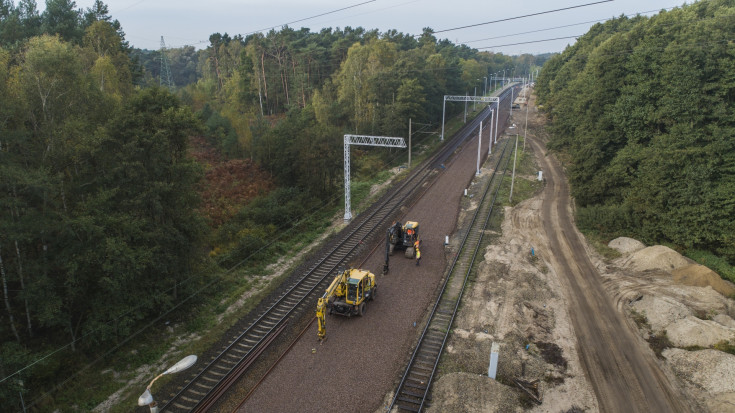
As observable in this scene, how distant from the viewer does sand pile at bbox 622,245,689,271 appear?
27.0m

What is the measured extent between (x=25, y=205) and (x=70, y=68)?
8279 mm

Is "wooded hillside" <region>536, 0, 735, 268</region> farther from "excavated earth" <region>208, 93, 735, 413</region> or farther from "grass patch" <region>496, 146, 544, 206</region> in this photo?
"grass patch" <region>496, 146, 544, 206</region>

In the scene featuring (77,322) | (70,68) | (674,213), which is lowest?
(77,322)

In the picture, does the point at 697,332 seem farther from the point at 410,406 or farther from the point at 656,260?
the point at 410,406

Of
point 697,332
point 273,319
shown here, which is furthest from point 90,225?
point 697,332

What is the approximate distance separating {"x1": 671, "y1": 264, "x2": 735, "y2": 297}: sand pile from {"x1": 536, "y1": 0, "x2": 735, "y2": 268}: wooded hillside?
3.65 m

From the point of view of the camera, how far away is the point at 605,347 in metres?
19.9

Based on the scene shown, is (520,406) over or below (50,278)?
below

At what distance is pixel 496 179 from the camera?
47406 mm

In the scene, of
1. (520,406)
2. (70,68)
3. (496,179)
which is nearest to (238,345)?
(520,406)

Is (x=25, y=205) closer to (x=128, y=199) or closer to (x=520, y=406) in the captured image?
(x=128, y=199)

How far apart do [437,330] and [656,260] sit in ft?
57.5

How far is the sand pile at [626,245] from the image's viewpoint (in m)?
29.9

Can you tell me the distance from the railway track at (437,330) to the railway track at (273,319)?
6.53 meters
